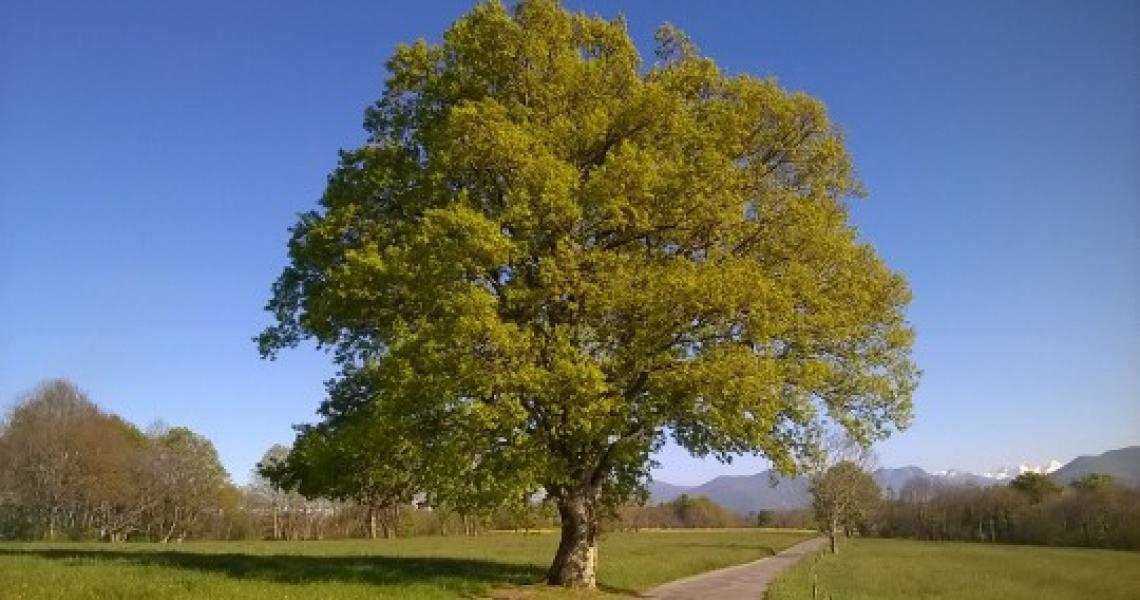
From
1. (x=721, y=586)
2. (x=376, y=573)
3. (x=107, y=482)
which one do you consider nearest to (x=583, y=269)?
(x=376, y=573)

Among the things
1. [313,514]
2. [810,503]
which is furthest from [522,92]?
[313,514]

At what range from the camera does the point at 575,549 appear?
26969 millimetres

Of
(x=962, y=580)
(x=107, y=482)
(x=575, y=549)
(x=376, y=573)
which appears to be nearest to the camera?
(x=575, y=549)

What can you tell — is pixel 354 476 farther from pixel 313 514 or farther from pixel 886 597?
pixel 313 514

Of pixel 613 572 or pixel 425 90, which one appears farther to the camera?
pixel 613 572

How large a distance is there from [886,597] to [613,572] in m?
11.4

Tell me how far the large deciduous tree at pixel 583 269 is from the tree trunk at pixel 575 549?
0.07 m

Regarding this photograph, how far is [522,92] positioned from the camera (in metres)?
26.4

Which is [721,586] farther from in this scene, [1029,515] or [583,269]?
[1029,515]

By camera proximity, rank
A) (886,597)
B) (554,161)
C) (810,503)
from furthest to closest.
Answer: (810,503), (886,597), (554,161)

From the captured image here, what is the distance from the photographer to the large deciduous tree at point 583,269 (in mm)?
22750

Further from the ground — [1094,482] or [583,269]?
[583,269]

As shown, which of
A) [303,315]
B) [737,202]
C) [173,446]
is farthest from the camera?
[173,446]

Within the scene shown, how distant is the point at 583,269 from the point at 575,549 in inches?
357
